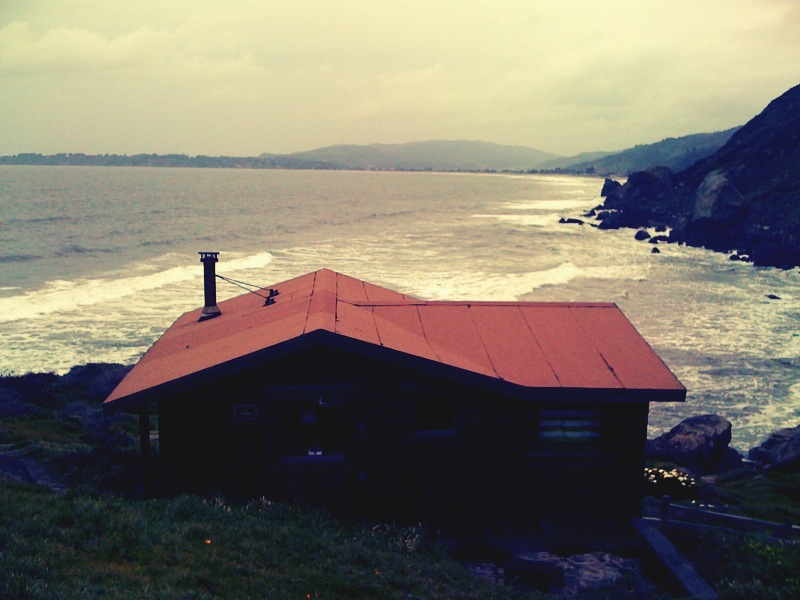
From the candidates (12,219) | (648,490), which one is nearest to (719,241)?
(648,490)

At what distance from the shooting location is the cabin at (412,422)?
12.5m

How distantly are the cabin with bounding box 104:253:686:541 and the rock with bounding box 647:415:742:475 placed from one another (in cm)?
1015

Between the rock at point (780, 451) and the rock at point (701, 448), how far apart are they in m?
0.81

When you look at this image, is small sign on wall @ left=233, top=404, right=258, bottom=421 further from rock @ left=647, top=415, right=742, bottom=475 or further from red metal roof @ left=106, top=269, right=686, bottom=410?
rock @ left=647, top=415, right=742, bottom=475

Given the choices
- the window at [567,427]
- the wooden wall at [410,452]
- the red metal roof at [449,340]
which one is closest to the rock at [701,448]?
the red metal roof at [449,340]

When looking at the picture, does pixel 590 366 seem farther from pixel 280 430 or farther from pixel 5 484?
pixel 5 484

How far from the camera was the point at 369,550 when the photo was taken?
423 inches

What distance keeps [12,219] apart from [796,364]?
109695 millimetres

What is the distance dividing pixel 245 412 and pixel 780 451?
18.4 metres

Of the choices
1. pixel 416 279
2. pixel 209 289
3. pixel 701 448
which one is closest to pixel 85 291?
pixel 416 279

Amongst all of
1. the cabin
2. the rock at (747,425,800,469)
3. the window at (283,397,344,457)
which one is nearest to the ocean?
the rock at (747,425,800,469)

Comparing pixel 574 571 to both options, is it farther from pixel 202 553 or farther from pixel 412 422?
pixel 202 553

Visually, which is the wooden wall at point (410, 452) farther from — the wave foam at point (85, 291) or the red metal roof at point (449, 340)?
the wave foam at point (85, 291)

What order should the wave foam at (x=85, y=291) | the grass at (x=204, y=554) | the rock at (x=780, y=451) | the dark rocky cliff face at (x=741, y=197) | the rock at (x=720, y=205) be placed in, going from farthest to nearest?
the rock at (x=720, y=205) < the dark rocky cliff face at (x=741, y=197) < the wave foam at (x=85, y=291) < the rock at (x=780, y=451) < the grass at (x=204, y=554)
